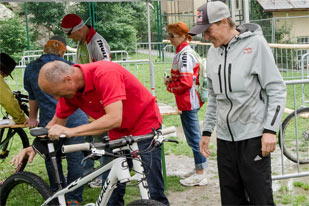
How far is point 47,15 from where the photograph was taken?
2348 cm

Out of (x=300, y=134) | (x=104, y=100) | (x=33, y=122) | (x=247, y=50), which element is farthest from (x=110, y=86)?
(x=300, y=134)

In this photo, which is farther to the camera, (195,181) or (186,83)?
(195,181)

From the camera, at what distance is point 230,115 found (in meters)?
3.31

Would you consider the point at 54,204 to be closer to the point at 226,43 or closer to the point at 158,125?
the point at 158,125

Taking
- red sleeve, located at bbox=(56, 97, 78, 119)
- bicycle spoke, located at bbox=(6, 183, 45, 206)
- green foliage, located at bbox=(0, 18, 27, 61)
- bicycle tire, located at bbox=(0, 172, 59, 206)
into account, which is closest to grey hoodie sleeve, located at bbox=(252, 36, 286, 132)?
red sleeve, located at bbox=(56, 97, 78, 119)

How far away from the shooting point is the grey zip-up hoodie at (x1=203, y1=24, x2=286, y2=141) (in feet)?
10.4

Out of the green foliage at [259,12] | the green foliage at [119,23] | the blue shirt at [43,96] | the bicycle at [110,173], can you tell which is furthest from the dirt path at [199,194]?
the green foliage at [119,23]

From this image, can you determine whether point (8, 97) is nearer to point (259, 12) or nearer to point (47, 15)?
point (47, 15)

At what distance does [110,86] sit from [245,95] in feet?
2.85

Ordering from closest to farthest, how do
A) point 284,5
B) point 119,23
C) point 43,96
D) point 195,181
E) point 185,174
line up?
point 43,96, point 195,181, point 185,174, point 284,5, point 119,23

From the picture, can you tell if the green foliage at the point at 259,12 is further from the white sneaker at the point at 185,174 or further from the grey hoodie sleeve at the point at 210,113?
the grey hoodie sleeve at the point at 210,113

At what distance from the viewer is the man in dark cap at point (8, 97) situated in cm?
563

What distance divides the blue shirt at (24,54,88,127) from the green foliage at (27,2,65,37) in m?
18.8

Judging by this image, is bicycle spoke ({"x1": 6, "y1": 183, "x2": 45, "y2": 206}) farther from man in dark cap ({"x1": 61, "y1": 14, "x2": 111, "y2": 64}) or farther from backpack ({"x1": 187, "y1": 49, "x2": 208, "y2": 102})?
backpack ({"x1": 187, "y1": 49, "x2": 208, "y2": 102})
